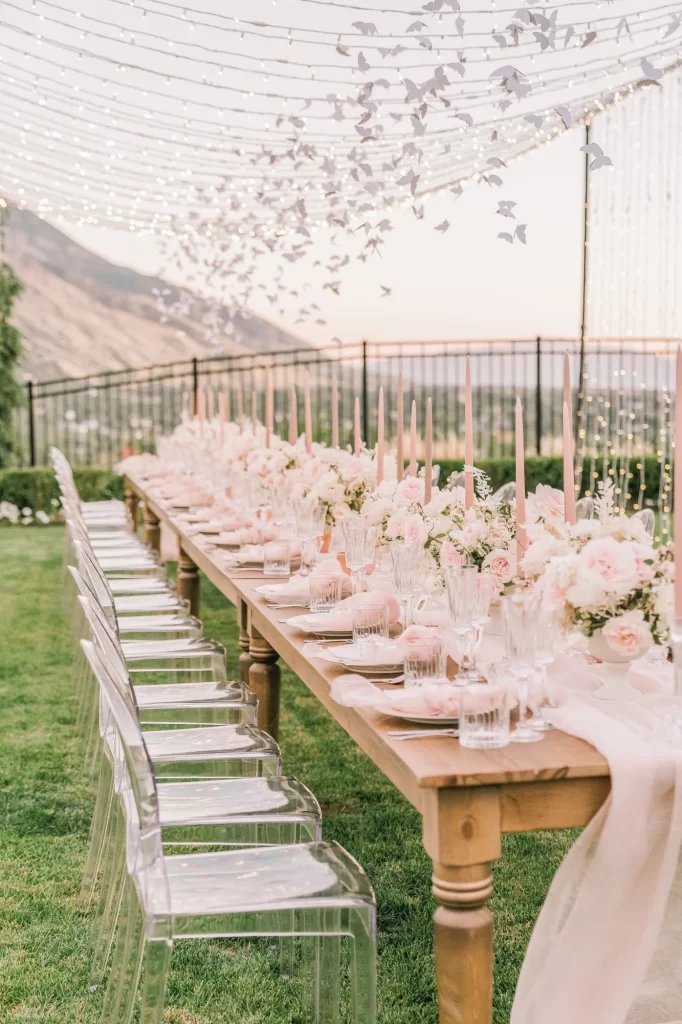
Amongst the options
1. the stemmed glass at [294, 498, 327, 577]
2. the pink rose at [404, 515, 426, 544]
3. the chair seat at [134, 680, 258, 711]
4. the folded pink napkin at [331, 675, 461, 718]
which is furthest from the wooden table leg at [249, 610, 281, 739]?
the folded pink napkin at [331, 675, 461, 718]

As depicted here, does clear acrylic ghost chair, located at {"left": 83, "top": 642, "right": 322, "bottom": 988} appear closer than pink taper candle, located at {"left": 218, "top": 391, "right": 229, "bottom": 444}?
Yes

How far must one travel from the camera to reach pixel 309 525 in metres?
3.84

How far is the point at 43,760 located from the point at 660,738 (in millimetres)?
2909

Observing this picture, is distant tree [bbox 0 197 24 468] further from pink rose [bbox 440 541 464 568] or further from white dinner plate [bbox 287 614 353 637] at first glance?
pink rose [bbox 440 541 464 568]

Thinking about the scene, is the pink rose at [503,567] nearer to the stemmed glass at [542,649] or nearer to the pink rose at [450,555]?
the pink rose at [450,555]

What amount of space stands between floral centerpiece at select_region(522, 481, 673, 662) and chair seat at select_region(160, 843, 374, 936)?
2.02ft

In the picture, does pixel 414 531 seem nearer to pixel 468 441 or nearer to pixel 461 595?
pixel 468 441

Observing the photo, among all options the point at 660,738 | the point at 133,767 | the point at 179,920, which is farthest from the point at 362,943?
the point at 660,738

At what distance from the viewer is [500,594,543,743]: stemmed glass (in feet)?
6.59

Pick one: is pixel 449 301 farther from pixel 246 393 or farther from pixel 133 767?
pixel 133 767

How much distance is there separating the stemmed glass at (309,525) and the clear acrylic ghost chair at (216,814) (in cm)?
103

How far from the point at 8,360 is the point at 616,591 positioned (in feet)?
36.5

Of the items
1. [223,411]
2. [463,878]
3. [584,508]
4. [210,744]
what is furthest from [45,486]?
[463,878]

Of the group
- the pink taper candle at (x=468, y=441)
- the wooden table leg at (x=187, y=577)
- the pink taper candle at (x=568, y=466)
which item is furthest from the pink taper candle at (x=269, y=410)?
the pink taper candle at (x=568, y=466)
